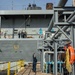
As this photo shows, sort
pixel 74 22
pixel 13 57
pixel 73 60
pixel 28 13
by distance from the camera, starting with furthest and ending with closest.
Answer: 1. pixel 28 13
2. pixel 13 57
3. pixel 74 22
4. pixel 73 60

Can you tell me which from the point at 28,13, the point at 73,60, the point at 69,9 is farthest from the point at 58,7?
the point at 28,13

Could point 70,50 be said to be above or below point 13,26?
below

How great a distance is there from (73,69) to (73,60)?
838 mm

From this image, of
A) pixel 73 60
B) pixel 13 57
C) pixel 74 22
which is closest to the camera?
pixel 73 60

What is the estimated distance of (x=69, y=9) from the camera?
7457 mm

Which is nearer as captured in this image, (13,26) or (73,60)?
(73,60)

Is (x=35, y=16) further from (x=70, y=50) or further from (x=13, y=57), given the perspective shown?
(x=70, y=50)

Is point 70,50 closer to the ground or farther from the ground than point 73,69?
farther from the ground

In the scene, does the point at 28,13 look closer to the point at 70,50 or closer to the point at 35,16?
the point at 35,16

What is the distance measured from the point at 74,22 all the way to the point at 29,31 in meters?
31.4

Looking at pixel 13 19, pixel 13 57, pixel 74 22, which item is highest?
pixel 13 19

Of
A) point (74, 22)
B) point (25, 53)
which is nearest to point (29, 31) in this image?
point (25, 53)

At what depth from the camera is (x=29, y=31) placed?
129ft

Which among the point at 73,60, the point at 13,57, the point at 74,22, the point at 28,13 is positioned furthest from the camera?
the point at 28,13
